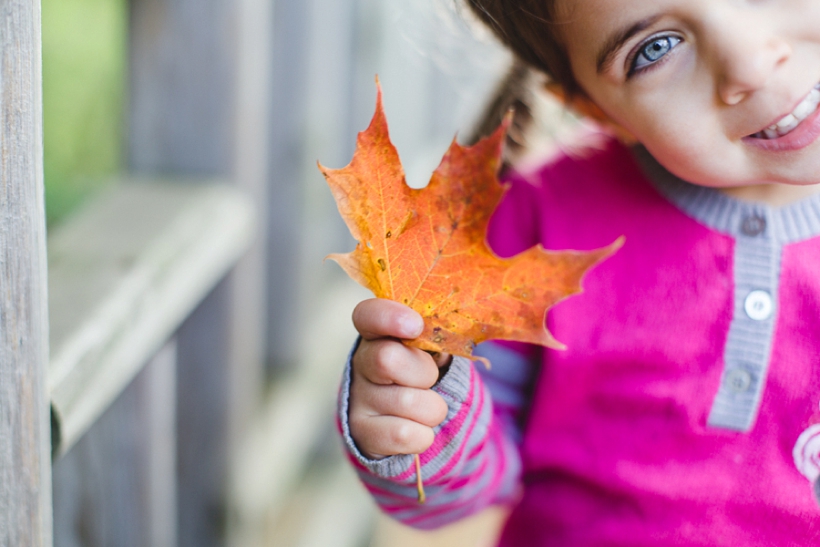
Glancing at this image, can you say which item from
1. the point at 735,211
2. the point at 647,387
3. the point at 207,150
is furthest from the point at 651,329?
the point at 207,150

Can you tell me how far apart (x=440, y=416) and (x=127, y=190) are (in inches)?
25.6

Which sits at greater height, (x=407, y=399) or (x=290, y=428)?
(x=407, y=399)

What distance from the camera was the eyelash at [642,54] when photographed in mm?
776

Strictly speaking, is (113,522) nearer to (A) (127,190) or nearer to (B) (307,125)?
(A) (127,190)

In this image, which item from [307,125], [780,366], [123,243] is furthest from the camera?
[307,125]

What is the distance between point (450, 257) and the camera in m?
0.74

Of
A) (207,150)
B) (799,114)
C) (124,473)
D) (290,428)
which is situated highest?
(799,114)

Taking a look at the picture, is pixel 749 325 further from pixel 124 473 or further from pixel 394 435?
pixel 124 473

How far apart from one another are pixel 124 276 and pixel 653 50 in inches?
25.8

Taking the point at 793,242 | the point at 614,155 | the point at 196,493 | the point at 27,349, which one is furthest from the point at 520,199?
the point at 196,493

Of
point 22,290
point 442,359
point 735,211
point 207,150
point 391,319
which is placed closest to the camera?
point 22,290

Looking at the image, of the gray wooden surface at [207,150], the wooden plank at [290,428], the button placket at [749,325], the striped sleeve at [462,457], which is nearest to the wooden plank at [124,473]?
the gray wooden surface at [207,150]

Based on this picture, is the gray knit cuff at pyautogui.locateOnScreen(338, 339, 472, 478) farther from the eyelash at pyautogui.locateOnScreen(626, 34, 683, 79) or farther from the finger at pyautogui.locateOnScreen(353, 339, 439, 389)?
the eyelash at pyautogui.locateOnScreen(626, 34, 683, 79)

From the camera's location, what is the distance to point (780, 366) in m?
0.89
